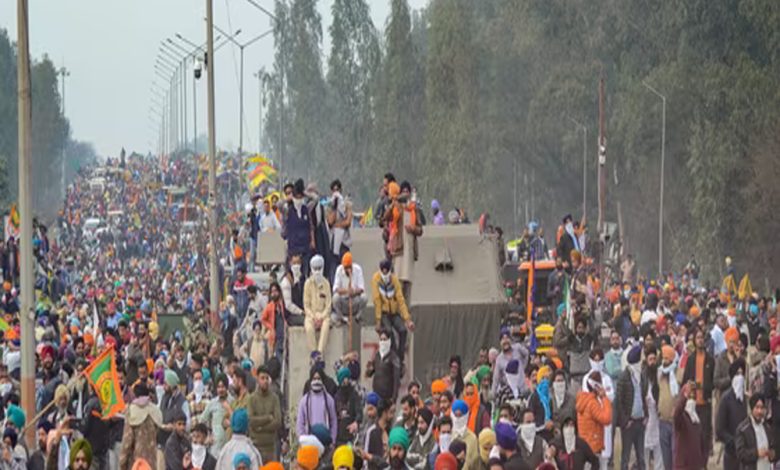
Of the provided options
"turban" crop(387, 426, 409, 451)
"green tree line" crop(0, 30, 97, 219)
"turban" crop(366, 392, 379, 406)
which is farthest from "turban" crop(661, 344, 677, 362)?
"green tree line" crop(0, 30, 97, 219)

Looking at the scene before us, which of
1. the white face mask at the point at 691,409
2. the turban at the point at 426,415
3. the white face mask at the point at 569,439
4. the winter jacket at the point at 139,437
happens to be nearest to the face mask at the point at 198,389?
the winter jacket at the point at 139,437

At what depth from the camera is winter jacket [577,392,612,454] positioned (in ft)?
70.2

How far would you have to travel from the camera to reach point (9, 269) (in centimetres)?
4219

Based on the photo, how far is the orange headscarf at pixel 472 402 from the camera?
20.6 metres

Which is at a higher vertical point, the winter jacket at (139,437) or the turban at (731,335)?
the turban at (731,335)

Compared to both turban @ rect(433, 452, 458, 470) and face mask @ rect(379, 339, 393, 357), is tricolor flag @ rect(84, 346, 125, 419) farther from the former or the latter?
turban @ rect(433, 452, 458, 470)

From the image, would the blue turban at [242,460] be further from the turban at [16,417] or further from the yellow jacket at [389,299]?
the yellow jacket at [389,299]

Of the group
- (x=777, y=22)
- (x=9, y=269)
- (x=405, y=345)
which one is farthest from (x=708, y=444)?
(x=777, y=22)

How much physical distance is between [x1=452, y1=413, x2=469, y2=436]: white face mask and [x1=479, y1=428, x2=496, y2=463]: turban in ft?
0.65

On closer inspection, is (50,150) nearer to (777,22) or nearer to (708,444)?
(777,22)

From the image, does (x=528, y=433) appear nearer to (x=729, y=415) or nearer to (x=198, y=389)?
(x=729, y=415)

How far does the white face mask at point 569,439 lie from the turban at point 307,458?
435cm

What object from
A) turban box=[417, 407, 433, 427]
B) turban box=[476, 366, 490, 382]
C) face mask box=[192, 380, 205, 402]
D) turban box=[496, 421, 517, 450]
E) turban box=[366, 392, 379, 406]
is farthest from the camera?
face mask box=[192, 380, 205, 402]

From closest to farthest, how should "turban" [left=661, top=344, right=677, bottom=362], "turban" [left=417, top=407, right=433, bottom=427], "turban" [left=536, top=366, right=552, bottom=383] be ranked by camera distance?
"turban" [left=417, top=407, right=433, bottom=427] → "turban" [left=536, top=366, right=552, bottom=383] → "turban" [left=661, top=344, right=677, bottom=362]
